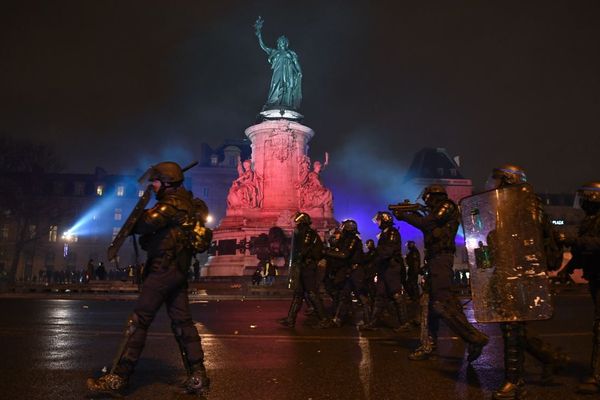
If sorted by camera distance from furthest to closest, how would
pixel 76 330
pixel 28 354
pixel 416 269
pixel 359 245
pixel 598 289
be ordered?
pixel 416 269 < pixel 359 245 < pixel 76 330 < pixel 28 354 < pixel 598 289

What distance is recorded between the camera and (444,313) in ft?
18.7

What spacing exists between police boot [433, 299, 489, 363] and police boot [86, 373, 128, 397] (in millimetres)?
3357

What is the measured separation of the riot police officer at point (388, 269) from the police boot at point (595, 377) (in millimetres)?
4771

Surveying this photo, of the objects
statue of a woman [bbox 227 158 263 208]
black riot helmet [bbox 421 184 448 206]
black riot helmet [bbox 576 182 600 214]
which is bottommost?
black riot helmet [bbox 576 182 600 214]

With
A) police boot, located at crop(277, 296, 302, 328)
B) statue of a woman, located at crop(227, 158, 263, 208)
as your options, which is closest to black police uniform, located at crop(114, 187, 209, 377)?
police boot, located at crop(277, 296, 302, 328)

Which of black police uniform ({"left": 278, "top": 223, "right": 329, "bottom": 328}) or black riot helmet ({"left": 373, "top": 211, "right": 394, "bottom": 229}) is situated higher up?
black riot helmet ({"left": 373, "top": 211, "right": 394, "bottom": 229})

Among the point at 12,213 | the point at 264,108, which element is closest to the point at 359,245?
the point at 264,108

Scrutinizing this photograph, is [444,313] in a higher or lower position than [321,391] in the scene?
higher

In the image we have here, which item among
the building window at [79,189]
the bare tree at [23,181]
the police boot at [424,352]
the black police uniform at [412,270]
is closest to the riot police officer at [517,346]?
the police boot at [424,352]

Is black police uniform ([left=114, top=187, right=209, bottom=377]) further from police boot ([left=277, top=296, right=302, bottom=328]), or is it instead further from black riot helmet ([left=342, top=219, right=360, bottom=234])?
black riot helmet ([left=342, top=219, right=360, bottom=234])

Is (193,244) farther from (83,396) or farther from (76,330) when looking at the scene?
(76,330)

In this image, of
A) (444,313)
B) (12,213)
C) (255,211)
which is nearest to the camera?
(444,313)

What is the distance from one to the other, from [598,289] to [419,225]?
1876 millimetres

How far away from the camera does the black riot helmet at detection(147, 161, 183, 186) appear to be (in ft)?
15.6
